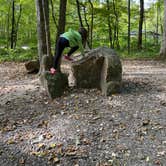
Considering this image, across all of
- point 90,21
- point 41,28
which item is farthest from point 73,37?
point 90,21

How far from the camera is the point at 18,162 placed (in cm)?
479

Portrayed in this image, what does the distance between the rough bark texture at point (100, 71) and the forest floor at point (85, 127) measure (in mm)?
222

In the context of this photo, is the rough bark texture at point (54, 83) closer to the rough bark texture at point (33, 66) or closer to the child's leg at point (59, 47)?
the child's leg at point (59, 47)

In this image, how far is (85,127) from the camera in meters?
5.61

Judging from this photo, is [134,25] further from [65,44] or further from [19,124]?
[19,124]

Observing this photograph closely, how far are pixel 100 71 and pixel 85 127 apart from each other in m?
2.07

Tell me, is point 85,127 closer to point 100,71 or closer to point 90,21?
point 100,71

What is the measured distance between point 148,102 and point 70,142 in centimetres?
205

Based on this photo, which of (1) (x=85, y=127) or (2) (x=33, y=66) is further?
(2) (x=33, y=66)

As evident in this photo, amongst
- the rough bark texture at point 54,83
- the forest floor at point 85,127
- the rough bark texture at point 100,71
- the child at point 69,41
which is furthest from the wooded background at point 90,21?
the forest floor at point 85,127

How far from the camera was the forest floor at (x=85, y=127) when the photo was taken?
15.8 feet

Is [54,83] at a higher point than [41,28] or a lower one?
lower

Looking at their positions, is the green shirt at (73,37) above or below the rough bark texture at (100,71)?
above

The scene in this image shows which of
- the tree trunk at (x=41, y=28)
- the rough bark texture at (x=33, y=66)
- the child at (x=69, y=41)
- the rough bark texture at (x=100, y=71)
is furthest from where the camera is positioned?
the rough bark texture at (x=33, y=66)
